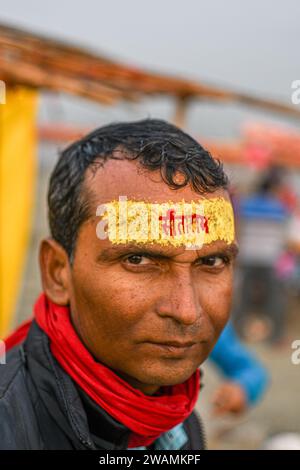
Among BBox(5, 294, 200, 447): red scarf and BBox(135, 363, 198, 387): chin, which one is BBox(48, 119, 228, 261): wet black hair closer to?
BBox(5, 294, 200, 447): red scarf

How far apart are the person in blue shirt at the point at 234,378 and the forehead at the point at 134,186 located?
1909 mm

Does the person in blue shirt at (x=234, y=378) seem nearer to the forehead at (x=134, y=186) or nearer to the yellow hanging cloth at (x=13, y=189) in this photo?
the forehead at (x=134, y=186)

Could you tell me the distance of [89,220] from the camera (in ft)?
4.83

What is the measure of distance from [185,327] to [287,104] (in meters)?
4.81

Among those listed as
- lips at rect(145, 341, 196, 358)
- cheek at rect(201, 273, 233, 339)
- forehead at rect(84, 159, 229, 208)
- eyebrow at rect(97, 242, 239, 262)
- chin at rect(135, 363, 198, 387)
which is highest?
forehead at rect(84, 159, 229, 208)

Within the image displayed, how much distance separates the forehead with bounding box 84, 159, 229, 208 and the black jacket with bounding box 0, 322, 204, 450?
410 mm

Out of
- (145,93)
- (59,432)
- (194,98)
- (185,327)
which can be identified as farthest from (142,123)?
(194,98)

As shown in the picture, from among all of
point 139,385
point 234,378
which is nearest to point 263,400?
point 234,378

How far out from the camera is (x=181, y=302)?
1.38 meters

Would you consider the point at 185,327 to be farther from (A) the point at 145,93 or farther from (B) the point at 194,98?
(B) the point at 194,98

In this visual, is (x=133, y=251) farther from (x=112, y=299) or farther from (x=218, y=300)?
(x=218, y=300)

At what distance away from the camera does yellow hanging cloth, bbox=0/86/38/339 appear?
5.63 m

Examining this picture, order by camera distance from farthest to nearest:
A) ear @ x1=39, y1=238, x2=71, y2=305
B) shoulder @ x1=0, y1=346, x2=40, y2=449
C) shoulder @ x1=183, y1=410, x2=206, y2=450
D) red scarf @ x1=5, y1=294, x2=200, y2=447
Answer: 1. shoulder @ x1=183, y1=410, x2=206, y2=450
2. ear @ x1=39, y1=238, x2=71, y2=305
3. red scarf @ x1=5, y1=294, x2=200, y2=447
4. shoulder @ x1=0, y1=346, x2=40, y2=449

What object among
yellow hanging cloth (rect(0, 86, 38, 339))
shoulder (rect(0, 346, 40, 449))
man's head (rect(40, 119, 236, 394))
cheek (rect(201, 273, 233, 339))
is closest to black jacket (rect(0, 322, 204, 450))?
shoulder (rect(0, 346, 40, 449))
